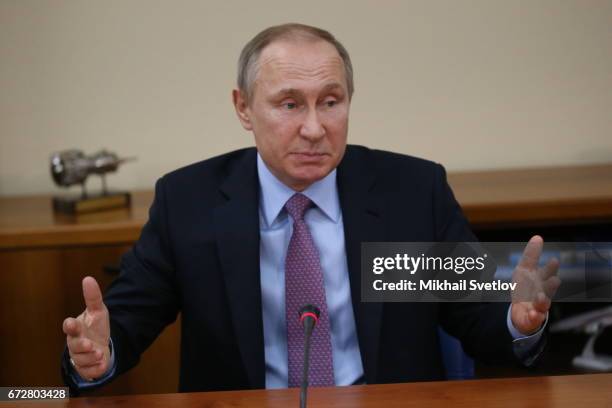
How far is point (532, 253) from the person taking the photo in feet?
4.79

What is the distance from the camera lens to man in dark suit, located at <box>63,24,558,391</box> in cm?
176

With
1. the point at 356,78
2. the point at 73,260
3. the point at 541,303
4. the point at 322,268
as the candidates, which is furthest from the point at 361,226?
the point at 356,78

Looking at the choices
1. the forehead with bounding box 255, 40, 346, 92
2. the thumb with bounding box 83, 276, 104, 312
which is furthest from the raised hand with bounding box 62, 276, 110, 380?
the forehead with bounding box 255, 40, 346, 92

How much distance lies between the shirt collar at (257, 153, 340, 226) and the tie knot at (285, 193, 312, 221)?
0.01m

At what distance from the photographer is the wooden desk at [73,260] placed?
8.01 feet

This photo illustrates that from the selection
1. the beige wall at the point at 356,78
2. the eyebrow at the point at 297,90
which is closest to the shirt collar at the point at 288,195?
the eyebrow at the point at 297,90

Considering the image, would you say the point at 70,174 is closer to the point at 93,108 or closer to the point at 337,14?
the point at 93,108

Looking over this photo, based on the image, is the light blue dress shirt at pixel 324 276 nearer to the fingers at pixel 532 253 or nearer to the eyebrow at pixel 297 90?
the eyebrow at pixel 297 90

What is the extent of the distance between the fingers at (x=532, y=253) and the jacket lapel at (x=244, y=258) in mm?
596

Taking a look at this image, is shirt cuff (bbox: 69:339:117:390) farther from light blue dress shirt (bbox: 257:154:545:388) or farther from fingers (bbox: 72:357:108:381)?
light blue dress shirt (bbox: 257:154:545:388)

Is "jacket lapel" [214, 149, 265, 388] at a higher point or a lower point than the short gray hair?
A: lower

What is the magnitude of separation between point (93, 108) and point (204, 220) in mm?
1208

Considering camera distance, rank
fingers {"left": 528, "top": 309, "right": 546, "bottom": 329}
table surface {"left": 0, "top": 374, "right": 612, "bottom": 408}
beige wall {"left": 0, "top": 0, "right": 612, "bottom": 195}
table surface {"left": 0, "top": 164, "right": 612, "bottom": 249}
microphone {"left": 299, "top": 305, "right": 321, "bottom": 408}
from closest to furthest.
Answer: microphone {"left": 299, "top": 305, "right": 321, "bottom": 408} → table surface {"left": 0, "top": 374, "right": 612, "bottom": 408} → fingers {"left": 528, "top": 309, "right": 546, "bottom": 329} → table surface {"left": 0, "top": 164, "right": 612, "bottom": 249} → beige wall {"left": 0, "top": 0, "right": 612, "bottom": 195}

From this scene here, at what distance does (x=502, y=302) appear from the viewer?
1734 mm
